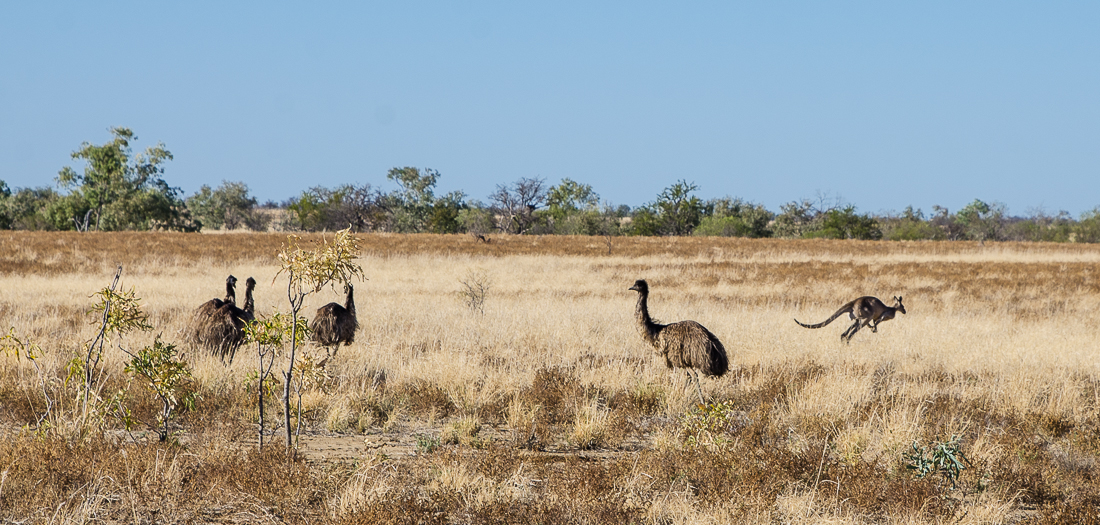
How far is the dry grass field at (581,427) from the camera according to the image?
4625 millimetres

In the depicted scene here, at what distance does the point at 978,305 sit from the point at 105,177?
6265cm

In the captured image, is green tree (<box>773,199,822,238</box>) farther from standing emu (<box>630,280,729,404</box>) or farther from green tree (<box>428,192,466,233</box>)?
standing emu (<box>630,280,729,404</box>)

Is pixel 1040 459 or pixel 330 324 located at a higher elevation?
pixel 330 324

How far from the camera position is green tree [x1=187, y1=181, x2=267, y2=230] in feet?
264

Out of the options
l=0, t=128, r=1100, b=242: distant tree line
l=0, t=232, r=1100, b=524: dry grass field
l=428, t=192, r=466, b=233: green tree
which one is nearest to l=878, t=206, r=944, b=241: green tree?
l=0, t=128, r=1100, b=242: distant tree line

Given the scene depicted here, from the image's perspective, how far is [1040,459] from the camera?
233 inches

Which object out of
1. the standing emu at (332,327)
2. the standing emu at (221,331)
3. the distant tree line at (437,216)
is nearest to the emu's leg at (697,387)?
the standing emu at (332,327)

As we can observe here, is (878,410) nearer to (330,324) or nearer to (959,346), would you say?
(959,346)

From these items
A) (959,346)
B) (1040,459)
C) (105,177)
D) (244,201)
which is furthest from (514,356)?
(244,201)

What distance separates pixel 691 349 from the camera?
778 centimetres

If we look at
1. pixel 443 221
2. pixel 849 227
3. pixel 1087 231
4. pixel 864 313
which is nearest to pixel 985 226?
pixel 1087 231

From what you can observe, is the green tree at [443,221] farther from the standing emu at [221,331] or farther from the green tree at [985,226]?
the standing emu at [221,331]

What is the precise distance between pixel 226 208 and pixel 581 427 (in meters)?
84.5

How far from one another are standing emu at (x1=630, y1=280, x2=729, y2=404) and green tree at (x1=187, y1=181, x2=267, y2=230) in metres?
78.1
